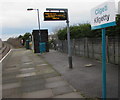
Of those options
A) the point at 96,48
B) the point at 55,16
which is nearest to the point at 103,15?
the point at 55,16

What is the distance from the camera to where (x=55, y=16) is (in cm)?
891

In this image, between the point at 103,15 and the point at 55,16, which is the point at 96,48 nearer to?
the point at 55,16

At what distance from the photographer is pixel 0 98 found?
4875 mm

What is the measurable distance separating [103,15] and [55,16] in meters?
5.67

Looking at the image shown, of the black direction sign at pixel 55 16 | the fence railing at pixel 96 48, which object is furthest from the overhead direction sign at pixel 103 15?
the fence railing at pixel 96 48

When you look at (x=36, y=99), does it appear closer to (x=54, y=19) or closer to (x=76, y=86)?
(x=76, y=86)

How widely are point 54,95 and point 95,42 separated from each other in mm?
7767

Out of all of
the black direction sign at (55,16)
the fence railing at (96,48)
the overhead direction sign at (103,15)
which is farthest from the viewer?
the fence railing at (96,48)

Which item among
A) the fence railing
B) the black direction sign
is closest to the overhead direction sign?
the black direction sign

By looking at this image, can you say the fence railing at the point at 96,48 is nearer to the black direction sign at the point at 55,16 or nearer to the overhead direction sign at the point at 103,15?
the black direction sign at the point at 55,16

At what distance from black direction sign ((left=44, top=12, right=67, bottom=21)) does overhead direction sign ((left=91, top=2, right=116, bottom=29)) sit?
5.08 meters

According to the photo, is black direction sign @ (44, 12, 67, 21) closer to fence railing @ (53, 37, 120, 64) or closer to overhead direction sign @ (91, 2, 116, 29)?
fence railing @ (53, 37, 120, 64)

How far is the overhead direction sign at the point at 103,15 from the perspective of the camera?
3.29 meters

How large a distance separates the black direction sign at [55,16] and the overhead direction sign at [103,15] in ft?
16.7
